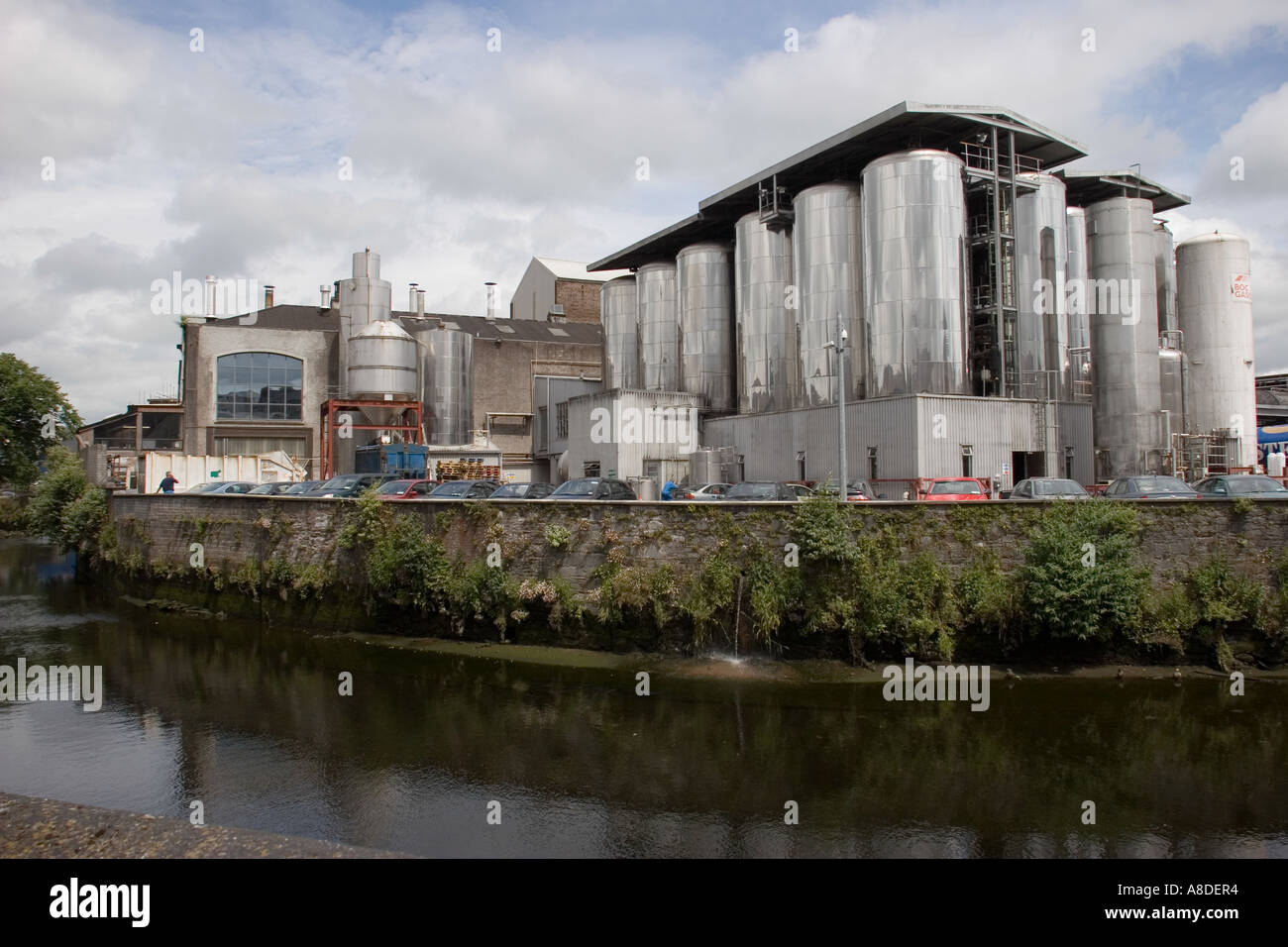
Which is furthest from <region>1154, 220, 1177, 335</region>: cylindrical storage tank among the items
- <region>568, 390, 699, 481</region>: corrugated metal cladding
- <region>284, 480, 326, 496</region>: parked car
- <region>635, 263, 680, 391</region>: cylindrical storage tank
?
<region>284, 480, 326, 496</region>: parked car

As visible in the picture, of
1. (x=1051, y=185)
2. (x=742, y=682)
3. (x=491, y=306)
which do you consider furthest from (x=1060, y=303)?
(x=491, y=306)

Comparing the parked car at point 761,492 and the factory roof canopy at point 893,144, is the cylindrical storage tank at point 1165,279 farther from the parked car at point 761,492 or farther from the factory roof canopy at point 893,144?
the parked car at point 761,492

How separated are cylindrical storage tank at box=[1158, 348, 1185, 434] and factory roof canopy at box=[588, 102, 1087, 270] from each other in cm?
869

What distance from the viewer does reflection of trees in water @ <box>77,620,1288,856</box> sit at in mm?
10484

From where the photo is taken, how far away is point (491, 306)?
223 feet

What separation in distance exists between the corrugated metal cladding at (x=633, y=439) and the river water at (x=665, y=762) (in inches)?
652

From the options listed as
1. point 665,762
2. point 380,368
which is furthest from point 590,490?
point 380,368

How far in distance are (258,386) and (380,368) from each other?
31.7ft

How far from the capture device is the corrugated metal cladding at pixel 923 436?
88.5ft

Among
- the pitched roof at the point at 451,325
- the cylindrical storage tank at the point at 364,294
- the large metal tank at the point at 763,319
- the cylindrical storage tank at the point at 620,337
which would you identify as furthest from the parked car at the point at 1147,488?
the cylindrical storage tank at the point at 364,294

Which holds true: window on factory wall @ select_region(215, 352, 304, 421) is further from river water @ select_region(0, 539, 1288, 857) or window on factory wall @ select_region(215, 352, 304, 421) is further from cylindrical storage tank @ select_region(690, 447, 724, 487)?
river water @ select_region(0, 539, 1288, 857)

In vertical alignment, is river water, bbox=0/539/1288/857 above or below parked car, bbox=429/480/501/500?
below

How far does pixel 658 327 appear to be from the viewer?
4128 centimetres

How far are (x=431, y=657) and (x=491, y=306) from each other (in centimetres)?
5246
